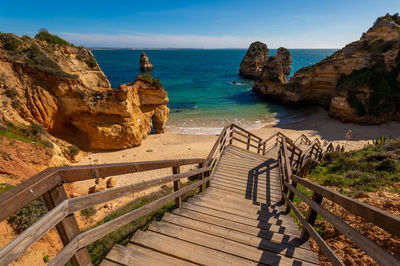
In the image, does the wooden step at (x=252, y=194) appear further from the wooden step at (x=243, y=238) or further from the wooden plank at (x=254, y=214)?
the wooden step at (x=243, y=238)

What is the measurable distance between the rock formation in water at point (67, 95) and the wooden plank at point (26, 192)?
1251cm

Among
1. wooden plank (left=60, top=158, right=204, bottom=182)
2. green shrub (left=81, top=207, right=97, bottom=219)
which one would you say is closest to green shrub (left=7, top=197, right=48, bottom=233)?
green shrub (left=81, top=207, right=97, bottom=219)

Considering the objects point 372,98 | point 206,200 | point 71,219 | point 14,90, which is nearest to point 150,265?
point 71,219

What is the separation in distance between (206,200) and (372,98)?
2740 centimetres

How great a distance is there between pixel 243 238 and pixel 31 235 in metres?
2.59

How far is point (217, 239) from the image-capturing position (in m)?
2.82

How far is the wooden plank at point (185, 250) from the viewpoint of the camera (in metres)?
2.39

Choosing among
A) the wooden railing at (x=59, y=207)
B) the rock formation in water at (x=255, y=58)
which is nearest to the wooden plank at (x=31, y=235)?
the wooden railing at (x=59, y=207)

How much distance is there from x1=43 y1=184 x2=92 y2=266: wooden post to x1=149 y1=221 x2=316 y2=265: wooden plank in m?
1.30

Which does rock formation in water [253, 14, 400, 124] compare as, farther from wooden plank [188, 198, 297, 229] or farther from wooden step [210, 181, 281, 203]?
wooden plank [188, 198, 297, 229]

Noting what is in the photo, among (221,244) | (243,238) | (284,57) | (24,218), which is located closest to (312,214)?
(243,238)

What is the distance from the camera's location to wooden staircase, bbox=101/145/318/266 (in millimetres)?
2377

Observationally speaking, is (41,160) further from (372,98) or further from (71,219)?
(372,98)

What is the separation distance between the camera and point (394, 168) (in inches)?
267
